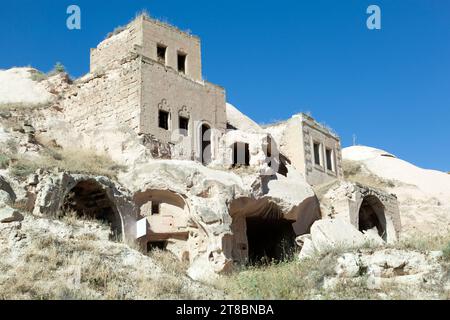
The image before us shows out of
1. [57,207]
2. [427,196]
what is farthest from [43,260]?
[427,196]

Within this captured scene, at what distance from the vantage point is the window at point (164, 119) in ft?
79.9

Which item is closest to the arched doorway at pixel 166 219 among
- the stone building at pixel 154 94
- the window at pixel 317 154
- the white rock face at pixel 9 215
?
the stone building at pixel 154 94

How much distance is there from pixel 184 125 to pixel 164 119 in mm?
1065

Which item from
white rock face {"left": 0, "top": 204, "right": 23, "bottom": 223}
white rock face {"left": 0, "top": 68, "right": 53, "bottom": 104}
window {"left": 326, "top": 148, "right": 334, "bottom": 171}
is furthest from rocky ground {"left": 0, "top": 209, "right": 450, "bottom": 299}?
white rock face {"left": 0, "top": 68, "right": 53, "bottom": 104}

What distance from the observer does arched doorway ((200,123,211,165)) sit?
82.5ft

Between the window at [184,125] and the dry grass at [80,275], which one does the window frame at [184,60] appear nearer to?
the window at [184,125]

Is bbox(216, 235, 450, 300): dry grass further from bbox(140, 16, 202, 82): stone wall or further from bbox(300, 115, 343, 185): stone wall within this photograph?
bbox(140, 16, 202, 82): stone wall

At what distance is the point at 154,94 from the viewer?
79.0ft

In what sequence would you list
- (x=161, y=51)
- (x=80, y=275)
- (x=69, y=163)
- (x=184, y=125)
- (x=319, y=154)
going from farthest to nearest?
(x=319, y=154) → (x=161, y=51) → (x=184, y=125) → (x=69, y=163) → (x=80, y=275)

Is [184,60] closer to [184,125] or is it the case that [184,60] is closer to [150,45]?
[150,45]

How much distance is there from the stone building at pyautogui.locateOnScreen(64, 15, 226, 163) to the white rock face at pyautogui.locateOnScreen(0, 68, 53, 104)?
7.68ft

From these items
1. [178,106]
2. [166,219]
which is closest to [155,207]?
[166,219]

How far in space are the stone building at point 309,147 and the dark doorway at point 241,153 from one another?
3803 millimetres
